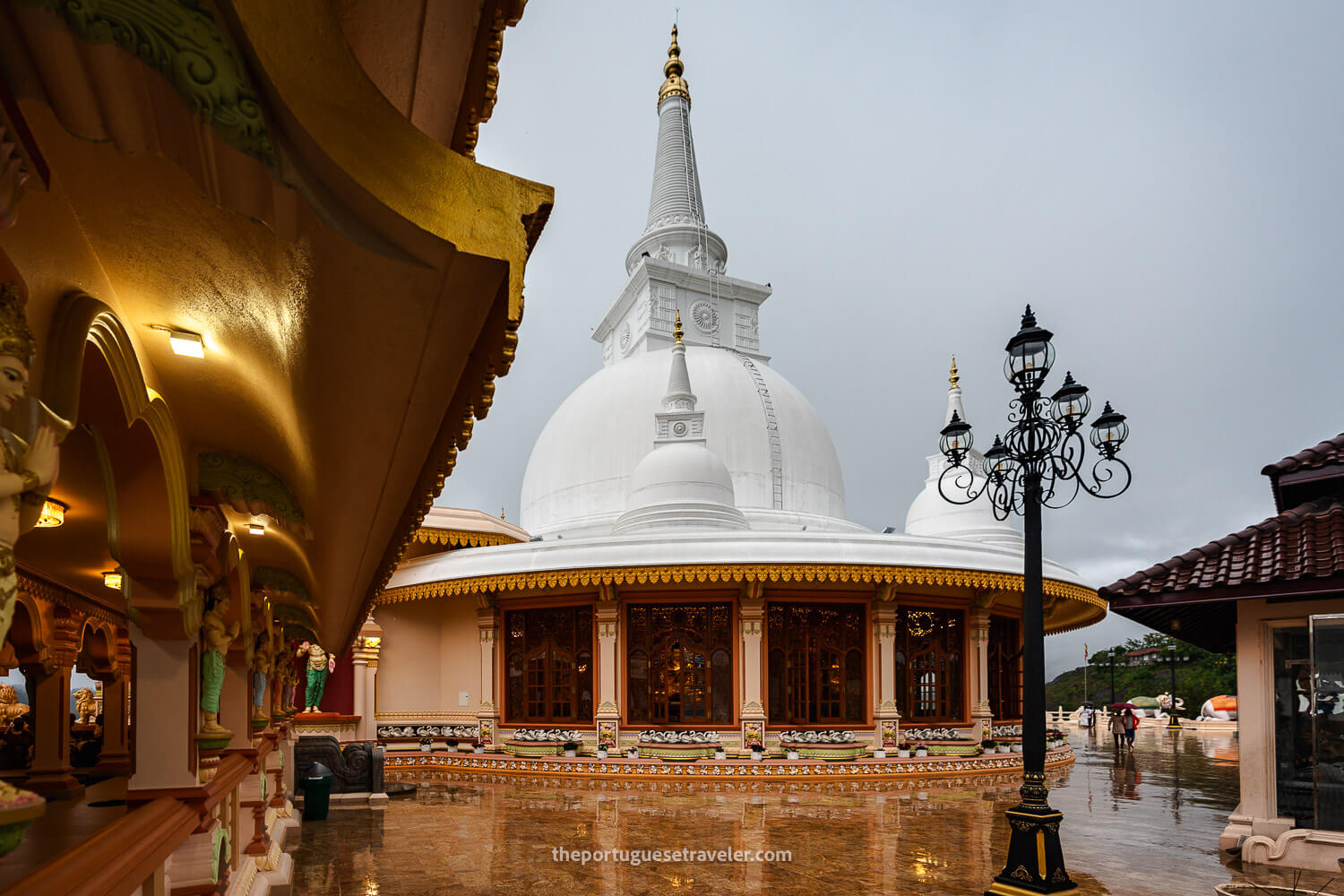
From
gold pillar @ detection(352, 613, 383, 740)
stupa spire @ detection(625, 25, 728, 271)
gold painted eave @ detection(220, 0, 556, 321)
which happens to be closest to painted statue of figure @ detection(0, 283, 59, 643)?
gold painted eave @ detection(220, 0, 556, 321)

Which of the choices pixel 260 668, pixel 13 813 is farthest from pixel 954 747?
pixel 13 813

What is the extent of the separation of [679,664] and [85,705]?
1415cm

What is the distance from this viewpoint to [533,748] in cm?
1841

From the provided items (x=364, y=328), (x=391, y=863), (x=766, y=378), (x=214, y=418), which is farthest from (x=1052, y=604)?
(x=364, y=328)

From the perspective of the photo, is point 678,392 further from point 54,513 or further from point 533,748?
point 54,513

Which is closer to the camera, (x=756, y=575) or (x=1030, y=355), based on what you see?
(x=1030, y=355)

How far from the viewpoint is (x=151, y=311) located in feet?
11.1

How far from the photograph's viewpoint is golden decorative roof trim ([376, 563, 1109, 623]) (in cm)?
1709

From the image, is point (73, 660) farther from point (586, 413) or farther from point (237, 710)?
point (586, 413)

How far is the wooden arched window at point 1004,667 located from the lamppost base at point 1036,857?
42.2 ft

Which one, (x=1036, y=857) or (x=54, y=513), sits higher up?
(x=54, y=513)

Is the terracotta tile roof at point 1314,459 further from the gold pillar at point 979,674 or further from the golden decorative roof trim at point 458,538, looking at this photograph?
the golden decorative roof trim at point 458,538

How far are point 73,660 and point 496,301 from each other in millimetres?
11602

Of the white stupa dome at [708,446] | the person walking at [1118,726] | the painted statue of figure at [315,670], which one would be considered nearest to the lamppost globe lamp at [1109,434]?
the painted statue of figure at [315,670]
